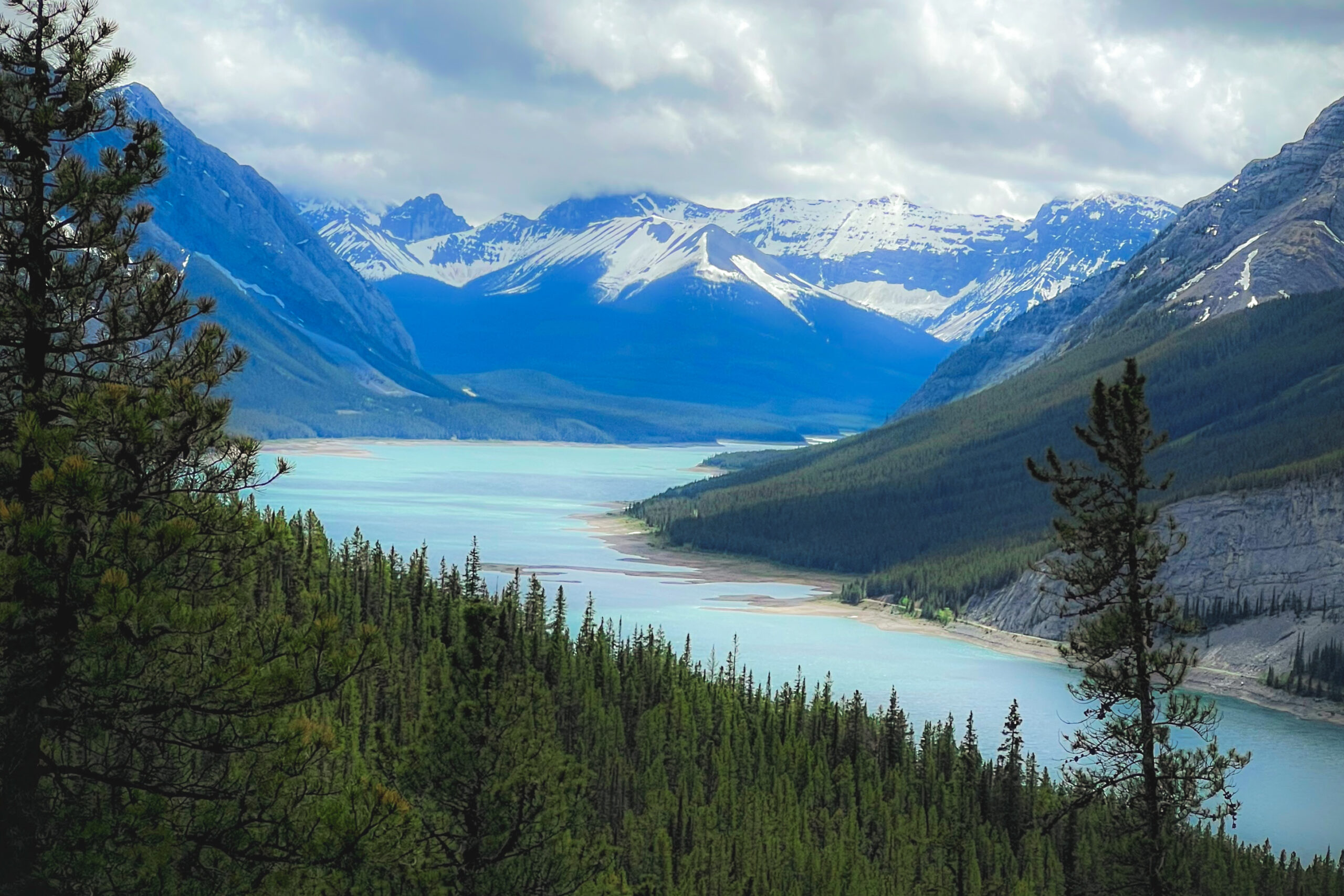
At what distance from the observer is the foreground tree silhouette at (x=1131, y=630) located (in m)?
22.9

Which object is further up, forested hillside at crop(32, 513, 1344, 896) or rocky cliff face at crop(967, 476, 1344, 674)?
rocky cliff face at crop(967, 476, 1344, 674)

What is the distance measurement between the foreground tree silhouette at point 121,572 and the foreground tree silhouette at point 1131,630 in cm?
1335

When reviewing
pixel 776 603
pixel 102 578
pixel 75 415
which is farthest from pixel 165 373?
pixel 776 603

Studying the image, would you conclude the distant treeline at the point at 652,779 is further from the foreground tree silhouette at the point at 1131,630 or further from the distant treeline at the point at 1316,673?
the distant treeline at the point at 1316,673

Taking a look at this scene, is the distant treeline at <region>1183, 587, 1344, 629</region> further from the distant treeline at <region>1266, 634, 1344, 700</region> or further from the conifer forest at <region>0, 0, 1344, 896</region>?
the conifer forest at <region>0, 0, 1344, 896</region>

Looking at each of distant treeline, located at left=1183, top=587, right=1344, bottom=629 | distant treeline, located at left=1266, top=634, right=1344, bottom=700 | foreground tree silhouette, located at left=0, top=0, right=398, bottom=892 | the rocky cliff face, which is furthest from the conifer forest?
distant treeline, located at left=1183, top=587, right=1344, bottom=629

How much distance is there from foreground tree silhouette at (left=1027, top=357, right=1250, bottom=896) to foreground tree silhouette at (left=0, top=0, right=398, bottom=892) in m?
13.3

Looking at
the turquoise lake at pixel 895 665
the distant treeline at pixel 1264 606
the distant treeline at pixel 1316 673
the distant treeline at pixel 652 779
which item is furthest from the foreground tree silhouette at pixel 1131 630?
the distant treeline at pixel 1264 606

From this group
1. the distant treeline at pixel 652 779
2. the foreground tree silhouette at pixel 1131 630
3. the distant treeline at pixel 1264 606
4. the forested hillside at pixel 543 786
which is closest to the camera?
the forested hillside at pixel 543 786

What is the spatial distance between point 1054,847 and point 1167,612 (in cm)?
4792

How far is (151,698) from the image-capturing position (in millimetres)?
15156

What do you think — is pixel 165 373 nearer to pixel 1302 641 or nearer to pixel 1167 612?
pixel 1167 612

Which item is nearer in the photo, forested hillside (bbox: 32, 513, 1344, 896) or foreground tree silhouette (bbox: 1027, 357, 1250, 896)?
forested hillside (bbox: 32, 513, 1344, 896)

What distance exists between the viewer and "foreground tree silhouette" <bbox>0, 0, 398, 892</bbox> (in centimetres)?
1463
